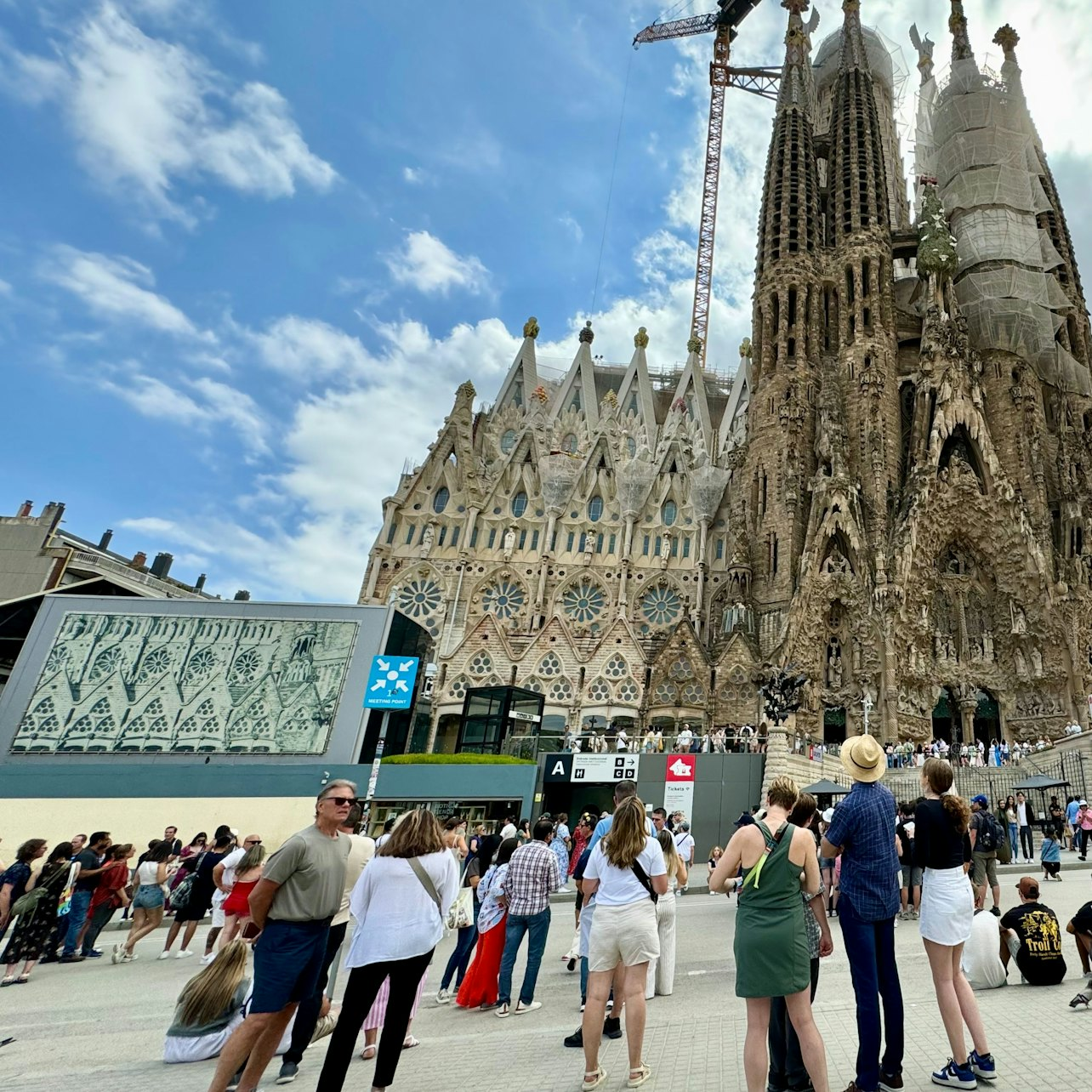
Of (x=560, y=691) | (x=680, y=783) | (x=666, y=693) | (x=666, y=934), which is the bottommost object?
(x=666, y=934)

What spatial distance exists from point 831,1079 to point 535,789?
1911 cm

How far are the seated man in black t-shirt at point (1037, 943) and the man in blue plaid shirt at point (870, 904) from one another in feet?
8.70

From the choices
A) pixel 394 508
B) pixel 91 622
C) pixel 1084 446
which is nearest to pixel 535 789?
pixel 91 622

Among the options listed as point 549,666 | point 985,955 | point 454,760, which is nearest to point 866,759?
point 985,955

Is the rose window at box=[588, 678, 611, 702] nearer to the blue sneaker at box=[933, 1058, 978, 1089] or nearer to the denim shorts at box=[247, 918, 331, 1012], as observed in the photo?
the blue sneaker at box=[933, 1058, 978, 1089]

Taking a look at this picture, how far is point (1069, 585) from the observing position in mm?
31516

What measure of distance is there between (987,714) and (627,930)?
34.8 metres

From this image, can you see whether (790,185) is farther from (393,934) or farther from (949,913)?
(393,934)

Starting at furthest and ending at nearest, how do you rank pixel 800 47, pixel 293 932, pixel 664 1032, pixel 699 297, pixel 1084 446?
pixel 699 297 → pixel 800 47 → pixel 1084 446 → pixel 664 1032 → pixel 293 932

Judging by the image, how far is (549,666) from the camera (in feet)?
120

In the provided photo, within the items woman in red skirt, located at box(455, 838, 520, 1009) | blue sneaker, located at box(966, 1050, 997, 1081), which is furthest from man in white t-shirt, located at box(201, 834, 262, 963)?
blue sneaker, located at box(966, 1050, 997, 1081)

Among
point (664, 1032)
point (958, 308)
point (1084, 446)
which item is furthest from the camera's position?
point (958, 308)

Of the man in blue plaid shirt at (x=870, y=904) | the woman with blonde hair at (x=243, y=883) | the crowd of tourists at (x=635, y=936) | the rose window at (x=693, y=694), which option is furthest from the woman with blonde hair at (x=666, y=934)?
the rose window at (x=693, y=694)

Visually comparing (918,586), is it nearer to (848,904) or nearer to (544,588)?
(544,588)
